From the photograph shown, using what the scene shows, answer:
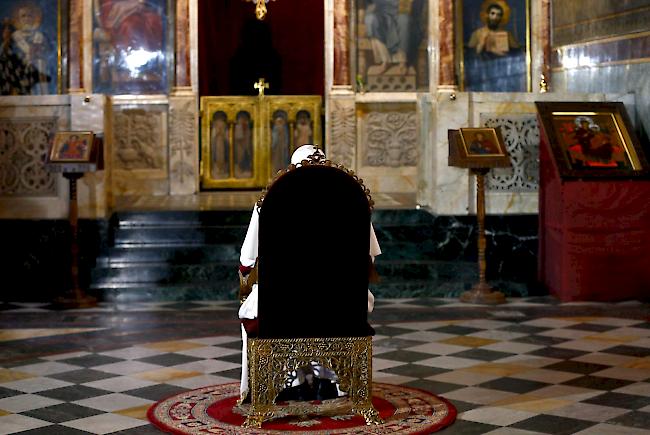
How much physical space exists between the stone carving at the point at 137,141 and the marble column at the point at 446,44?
322cm

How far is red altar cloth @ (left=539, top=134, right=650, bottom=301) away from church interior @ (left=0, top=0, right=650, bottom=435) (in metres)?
0.02

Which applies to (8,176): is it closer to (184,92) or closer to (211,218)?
(211,218)

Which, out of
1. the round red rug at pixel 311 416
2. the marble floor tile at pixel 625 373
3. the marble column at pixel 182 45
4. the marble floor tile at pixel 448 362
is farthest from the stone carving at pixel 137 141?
the marble floor tile at pixel 625 373

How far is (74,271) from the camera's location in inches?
379

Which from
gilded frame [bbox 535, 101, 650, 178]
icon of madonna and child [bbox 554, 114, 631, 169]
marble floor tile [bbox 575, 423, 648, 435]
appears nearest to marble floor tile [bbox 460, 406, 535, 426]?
marble floor tile [bbox 575, 423, 648, 435]

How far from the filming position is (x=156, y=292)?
387 inches

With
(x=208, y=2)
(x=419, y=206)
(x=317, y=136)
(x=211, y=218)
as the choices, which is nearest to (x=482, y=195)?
(x=419, y=206)

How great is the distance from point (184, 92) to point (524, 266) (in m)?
4.71

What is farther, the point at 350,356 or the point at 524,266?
the point at 524,266

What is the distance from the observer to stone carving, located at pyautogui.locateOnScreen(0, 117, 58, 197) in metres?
10.5

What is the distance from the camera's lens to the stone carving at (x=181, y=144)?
13.3 meters

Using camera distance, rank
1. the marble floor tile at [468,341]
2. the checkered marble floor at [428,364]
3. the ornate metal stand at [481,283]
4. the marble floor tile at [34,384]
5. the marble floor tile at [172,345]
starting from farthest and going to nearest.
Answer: the ornate metal stand at [481,283] < the marble floor tile at [468,341] < the marble floor tile at [172,345] < the marble floor tile at [34,384] < the checkered marble floor at [428,364]

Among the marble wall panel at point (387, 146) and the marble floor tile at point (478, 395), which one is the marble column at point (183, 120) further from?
the marble floor tile at point (478, 395)

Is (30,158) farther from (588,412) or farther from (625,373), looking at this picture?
(588,412)
